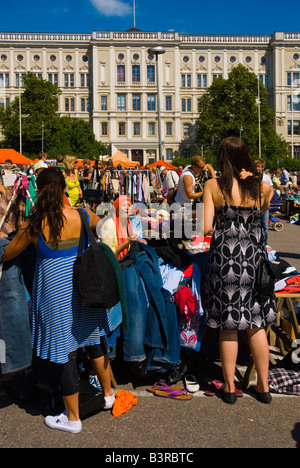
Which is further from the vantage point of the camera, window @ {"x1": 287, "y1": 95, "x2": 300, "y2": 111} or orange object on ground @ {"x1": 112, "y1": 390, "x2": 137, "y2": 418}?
window @ {"x1": 287, "y1": 95, "x2": 300, "y2": 111}

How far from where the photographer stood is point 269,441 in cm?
312

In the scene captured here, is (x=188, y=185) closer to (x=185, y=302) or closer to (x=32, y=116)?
(x=185, y=302)

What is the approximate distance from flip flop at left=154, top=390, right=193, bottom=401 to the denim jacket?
1.05 m

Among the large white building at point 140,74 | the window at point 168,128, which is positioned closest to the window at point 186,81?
the large white building at point 140,74

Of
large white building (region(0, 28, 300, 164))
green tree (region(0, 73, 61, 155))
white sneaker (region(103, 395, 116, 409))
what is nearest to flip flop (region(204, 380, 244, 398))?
white sneaker (region(103, 395, 116, 409))

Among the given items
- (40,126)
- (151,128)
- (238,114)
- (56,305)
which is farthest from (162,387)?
(151,128)

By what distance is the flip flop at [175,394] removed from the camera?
149 inches

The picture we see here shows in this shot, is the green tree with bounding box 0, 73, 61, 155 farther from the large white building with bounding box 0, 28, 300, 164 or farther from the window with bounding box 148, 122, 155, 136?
the window with bounding box 148, 122, 155, 136

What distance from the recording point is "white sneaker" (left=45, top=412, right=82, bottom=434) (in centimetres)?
325

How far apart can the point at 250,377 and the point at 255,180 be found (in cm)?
157

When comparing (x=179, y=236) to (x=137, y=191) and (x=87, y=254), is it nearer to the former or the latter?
(x=87, y=254)

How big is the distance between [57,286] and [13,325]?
54cm

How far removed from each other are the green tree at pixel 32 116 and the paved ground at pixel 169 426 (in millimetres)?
58733

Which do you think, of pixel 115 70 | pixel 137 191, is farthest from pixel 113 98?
pixel 137 191
